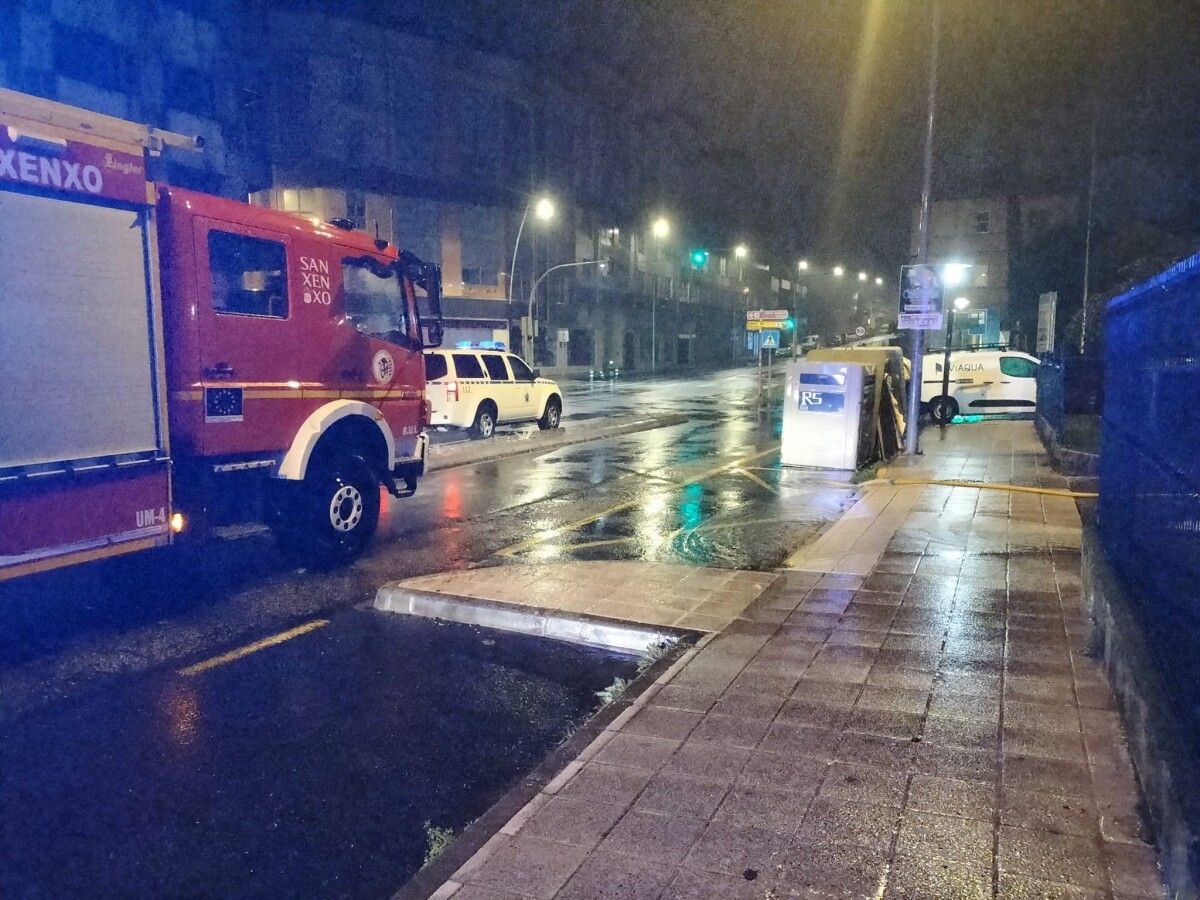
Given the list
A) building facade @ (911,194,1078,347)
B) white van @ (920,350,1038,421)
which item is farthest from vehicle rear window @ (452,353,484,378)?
building facade @ (911,194,1078,347)

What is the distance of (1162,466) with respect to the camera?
3.56 m

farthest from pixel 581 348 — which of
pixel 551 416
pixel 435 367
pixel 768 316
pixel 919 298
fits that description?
pixel 919 298

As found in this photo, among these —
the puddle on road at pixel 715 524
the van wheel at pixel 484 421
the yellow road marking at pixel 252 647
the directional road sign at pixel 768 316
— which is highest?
the directional road sign at pixel 768 316

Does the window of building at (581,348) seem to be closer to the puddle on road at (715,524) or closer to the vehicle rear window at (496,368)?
the vehicle rear window at (496,368)

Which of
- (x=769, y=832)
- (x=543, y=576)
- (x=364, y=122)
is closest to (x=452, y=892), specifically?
(x=769, y=832)

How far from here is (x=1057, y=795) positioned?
3408 millimetres

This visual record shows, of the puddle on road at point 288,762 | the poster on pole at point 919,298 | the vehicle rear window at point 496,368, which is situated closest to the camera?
the puddle on road at point 288,762

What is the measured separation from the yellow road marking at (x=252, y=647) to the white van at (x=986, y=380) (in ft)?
62.6

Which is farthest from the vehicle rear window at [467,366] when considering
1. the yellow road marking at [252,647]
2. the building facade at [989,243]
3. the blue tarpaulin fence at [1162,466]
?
the building facade at [989,243]

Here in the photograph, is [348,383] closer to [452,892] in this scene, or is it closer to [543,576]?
[543,576]

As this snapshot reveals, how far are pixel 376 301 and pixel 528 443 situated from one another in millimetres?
9834

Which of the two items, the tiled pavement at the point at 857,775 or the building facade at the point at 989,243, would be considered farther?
the building facade at the point at 989,243

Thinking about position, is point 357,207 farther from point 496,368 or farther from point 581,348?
point 496,368

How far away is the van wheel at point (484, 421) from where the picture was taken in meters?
19.4
